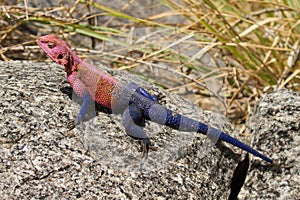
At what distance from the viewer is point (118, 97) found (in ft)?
9.49

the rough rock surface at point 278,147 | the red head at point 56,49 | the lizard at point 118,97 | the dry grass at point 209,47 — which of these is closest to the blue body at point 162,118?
the lizard at point 118,97

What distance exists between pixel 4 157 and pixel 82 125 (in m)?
0.44

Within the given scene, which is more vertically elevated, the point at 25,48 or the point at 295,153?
the point at 25,48

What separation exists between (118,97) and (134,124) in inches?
9.0

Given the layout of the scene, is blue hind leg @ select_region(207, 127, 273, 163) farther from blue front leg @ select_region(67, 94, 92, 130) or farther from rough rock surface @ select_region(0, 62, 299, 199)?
blue front leg @ select_region(67, 94, 92, 130)

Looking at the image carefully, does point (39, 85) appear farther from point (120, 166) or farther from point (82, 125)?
point (120, 166)

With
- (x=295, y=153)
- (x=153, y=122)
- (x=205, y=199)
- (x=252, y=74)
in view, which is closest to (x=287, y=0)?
(x=252, y=74)

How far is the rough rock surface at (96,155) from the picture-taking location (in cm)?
229

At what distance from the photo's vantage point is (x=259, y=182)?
2963 millimetres

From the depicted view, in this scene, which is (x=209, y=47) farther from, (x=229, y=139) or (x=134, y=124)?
(x=134, y=124)

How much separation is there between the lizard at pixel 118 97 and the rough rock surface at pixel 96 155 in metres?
0.06

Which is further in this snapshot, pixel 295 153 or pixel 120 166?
pixel 295 153

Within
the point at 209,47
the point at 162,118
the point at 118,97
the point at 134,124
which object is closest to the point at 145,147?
the point at 134,124

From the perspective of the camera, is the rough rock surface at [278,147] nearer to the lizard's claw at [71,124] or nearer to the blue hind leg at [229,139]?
the blue hind leg at [229,139]
